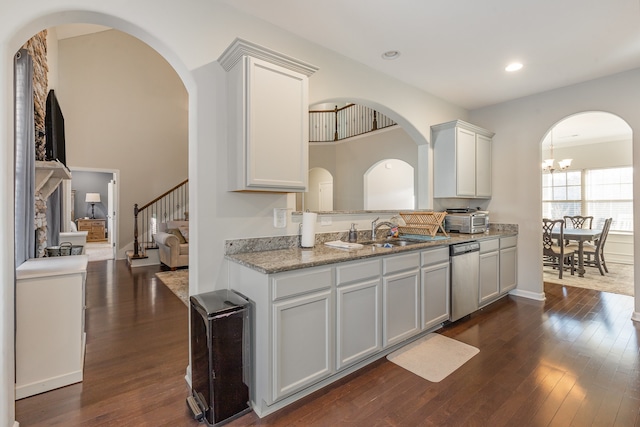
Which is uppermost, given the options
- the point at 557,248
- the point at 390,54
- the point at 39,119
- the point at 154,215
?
the point at 390,54

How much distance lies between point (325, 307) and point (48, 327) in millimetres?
1887

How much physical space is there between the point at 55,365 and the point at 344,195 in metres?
6.50

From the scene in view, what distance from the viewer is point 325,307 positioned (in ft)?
6.70

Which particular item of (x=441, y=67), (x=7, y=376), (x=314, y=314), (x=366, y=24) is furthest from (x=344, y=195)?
Result: (x=7, y=376)

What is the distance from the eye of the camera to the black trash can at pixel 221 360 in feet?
5.69

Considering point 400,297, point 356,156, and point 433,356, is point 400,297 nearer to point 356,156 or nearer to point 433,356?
point 433,356

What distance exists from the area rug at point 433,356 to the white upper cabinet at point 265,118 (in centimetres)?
163

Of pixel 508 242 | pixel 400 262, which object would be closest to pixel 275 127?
pixel 400 262

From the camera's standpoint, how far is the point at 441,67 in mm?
3312

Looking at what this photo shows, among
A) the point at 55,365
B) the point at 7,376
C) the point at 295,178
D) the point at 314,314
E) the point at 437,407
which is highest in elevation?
the point at 295,178

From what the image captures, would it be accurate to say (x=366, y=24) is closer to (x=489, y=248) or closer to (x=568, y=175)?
(x=489, y=248)

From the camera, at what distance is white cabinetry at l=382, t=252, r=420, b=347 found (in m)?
2.46

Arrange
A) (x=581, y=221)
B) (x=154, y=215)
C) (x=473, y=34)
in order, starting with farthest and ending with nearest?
(x=154, y=215) → (x=581, y=221) → (x=473, y=34)

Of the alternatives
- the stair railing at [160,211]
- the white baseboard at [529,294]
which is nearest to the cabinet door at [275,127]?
the white baseboard at [529,294]
